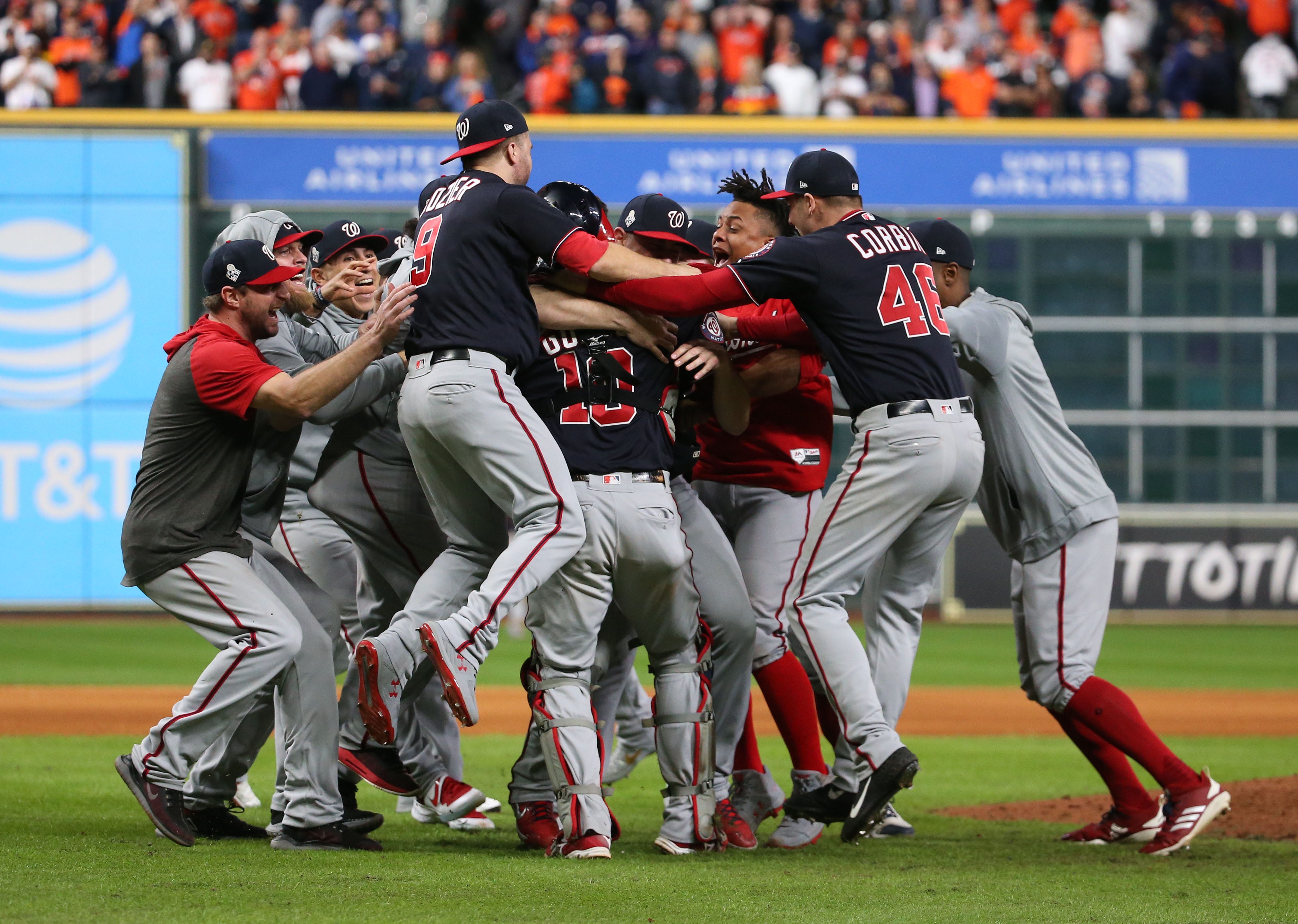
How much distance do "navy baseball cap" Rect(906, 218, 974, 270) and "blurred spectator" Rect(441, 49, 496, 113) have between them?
11.8 metres

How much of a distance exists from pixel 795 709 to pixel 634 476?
43.9 inches

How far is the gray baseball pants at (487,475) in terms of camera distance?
14.6ft

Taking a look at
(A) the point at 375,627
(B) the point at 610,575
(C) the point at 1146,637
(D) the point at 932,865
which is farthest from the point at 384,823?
(C) the point at 1146,637

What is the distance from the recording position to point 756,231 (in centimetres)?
556

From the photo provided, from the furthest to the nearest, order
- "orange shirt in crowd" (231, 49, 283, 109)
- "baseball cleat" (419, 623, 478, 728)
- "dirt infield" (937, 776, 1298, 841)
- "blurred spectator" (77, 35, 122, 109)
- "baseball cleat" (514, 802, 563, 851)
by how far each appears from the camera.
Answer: "orange shirt in crowd" (231, 49, 283, 109), "blurred spectator" (77, 35, 122, 109), "dirt infield" (937, 776, 1298, 841), "baseball cleat" (514, 802, 563, 851), "baseball cleat" (419, 623, 478, 728)

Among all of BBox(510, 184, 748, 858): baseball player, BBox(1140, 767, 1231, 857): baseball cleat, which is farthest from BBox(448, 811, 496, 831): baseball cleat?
BBox(1140, 767, 1231, 857): baseball cleat

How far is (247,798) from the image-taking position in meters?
5.93

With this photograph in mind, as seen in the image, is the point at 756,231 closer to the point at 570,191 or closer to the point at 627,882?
the point at 570,191

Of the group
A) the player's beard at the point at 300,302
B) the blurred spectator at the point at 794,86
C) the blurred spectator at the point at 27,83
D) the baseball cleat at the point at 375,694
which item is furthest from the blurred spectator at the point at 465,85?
the baseball cleat at the point at 375,694

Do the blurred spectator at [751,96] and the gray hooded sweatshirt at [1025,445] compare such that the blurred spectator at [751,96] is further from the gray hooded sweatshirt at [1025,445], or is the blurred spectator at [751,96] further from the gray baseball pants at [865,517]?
the gray baseball pants at [865,517]

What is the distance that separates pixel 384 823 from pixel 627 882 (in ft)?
5.49

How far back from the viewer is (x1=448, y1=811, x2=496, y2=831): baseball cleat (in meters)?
5.40

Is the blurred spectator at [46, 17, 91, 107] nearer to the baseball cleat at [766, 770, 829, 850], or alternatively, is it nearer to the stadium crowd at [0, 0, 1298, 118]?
the stadium crowd at [0, 0, 1298, 118]

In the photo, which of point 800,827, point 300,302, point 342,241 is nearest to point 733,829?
point 800,827
